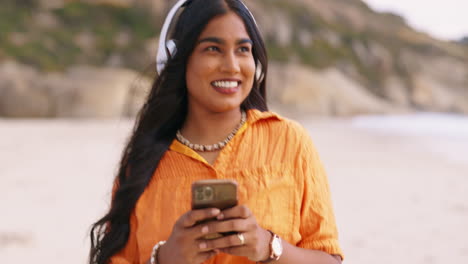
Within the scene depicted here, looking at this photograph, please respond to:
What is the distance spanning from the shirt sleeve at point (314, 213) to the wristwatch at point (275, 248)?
0.59 feet

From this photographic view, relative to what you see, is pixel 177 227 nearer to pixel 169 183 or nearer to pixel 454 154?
pixel 169 183

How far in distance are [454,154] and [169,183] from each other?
12.0 meters

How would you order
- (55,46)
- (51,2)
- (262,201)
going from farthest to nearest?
(51,2), (55,46), (262,201)

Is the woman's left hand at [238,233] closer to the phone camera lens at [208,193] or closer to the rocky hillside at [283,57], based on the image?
the phone camera lens at [208,193]

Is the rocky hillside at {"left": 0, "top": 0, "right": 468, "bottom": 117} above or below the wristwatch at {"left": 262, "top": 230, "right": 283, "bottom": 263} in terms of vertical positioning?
above

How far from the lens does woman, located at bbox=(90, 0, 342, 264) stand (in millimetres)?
1630

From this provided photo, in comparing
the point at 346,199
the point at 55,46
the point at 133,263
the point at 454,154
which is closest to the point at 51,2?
the point at 55,46

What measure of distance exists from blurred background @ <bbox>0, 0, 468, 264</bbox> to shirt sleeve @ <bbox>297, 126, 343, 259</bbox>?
0.82m

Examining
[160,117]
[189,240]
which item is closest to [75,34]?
[160,117]

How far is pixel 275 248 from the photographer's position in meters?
1.49

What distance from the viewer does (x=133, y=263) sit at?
5.79 ft

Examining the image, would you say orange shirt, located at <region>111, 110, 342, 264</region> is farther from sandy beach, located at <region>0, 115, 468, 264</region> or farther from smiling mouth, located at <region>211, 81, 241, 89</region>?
sandy beach, located at <region>0, 115, 468, 264</region>

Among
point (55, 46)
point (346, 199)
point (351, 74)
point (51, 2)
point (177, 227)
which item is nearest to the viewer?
point (177, 227)

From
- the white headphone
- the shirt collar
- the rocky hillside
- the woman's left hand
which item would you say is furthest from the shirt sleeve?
the rocky hillside
